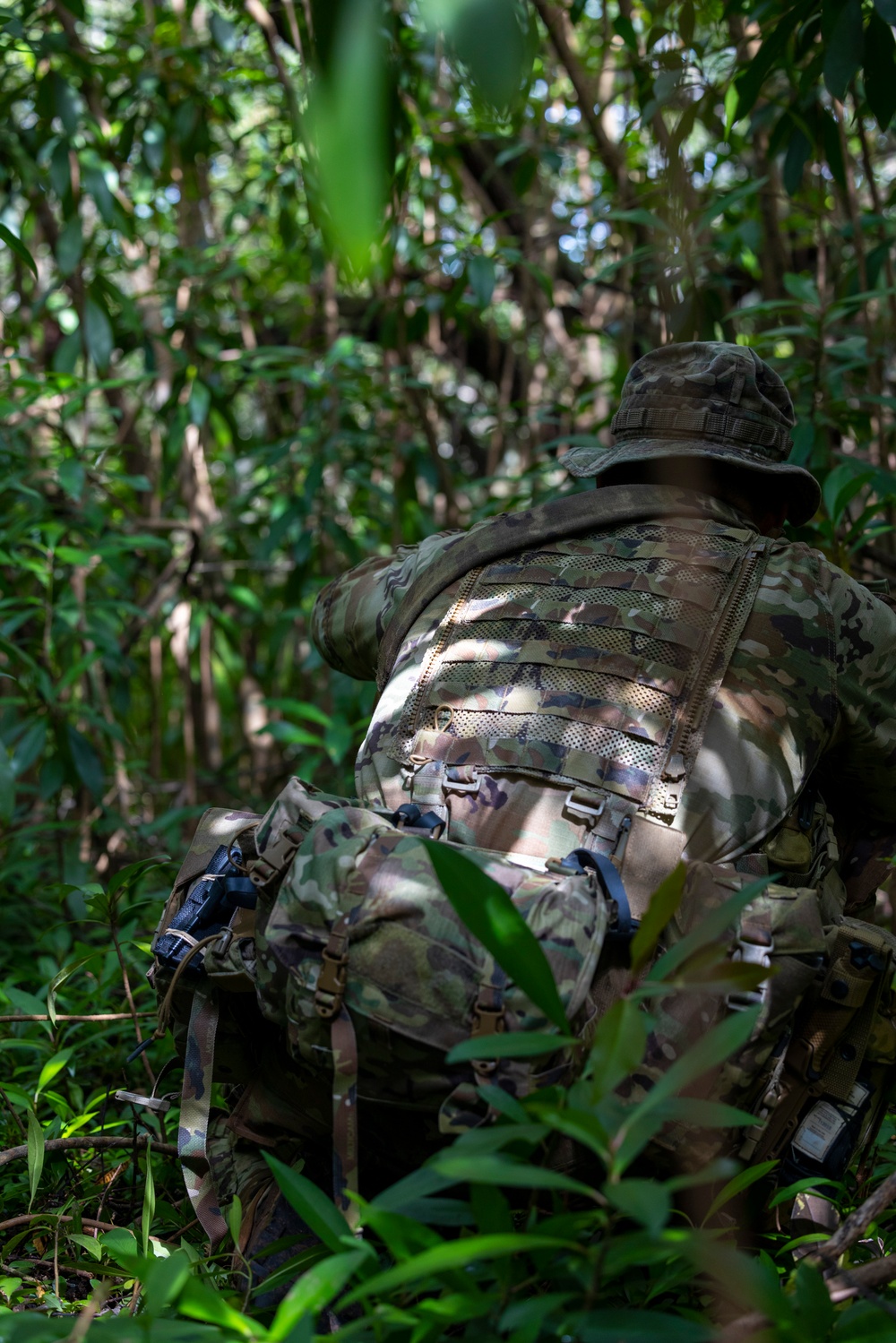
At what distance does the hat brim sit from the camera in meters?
2.10

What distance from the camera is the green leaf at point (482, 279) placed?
3576 mm

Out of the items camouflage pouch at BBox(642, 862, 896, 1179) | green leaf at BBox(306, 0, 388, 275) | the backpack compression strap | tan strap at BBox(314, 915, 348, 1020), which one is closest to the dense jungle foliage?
green leaf at BBox(306, 0, 388, 275)

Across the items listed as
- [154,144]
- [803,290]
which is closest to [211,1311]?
[803,290]

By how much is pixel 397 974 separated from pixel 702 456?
1.17 metres

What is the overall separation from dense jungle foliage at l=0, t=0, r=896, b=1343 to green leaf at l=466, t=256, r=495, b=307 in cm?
2

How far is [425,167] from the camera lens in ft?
15.9

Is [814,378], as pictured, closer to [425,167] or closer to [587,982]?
[587,982]

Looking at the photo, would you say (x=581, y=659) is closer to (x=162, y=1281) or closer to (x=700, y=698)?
(x=700, y=698)

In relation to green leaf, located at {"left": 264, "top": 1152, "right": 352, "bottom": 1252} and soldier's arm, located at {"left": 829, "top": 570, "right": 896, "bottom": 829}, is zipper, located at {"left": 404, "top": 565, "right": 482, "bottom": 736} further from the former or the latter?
green leaf, located at {"left": 264, "top": 1152, "right": 352, "bottom": 1252}

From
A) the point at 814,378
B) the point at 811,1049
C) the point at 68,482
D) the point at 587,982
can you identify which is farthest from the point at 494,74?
the point at 68,482

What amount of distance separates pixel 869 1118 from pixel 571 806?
0.70 m

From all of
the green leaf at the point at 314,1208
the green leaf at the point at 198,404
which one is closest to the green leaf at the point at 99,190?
the green leaf at the point at 198,404

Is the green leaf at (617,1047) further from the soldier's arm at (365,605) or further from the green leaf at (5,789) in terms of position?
the green leaf at (5,789)

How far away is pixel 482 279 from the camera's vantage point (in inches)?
141
